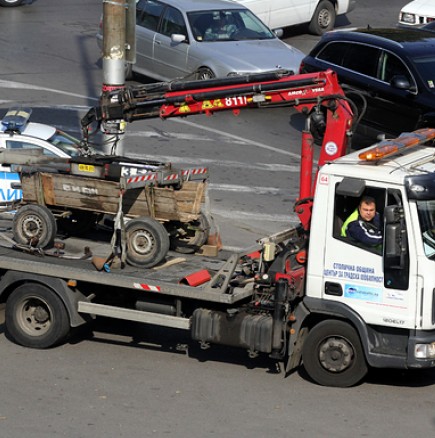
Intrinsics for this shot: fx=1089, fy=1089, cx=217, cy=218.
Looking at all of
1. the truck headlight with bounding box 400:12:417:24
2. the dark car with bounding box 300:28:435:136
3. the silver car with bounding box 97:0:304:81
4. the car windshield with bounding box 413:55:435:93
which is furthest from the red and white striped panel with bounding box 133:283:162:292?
the truck headlight with bounding box 400:12:417:24

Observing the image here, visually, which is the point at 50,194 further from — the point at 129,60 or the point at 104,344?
the point at 129,60

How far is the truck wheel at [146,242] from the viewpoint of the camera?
35.5 ft

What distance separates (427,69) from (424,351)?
371 inches

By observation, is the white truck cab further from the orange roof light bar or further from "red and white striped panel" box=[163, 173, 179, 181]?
"red and white striped panel" box=[163, 173, 179, 181]

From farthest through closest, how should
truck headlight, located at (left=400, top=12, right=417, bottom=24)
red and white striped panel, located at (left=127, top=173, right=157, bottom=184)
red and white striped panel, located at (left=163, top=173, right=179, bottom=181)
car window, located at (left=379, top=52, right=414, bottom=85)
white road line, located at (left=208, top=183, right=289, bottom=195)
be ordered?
1. truck headlight, located at (left=400, top=12, right=417, bottom=24)
2. car window, located at (left=379, top=52, right=414, bottom=85)
3. white road line, located at (left=208, top=183, right=289, bottom=195)
4. red and white striped panel, located at (left=163, top=173, right=179, bottom=181)
5. red and white striped panel, located at (left=127, top=173, right=157, bottom=184)

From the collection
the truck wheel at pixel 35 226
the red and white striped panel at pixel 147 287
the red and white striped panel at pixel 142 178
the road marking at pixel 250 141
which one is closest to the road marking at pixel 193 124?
the road marking at pixel 250 141

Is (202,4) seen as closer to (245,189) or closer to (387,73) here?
(387,73)

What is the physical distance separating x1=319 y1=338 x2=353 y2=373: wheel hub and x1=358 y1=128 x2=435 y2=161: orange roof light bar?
172 cm

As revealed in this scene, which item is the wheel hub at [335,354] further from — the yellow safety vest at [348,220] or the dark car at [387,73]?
the dark car at [387,73]

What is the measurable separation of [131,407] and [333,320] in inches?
80.0

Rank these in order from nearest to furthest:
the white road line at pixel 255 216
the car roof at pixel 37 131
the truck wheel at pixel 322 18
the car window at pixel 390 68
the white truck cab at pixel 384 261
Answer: the white truck cab at pixel 384 261
the car roof at pixel 37 131
the white road line at pixel 255 216
the car window at pixel 390 68
the truck wheel at pixel 322 18

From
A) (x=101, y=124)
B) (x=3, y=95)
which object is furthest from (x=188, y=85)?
(x=3, y=95)

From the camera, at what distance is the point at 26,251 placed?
1127 centimetres

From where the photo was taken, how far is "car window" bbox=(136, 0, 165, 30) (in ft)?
74.3
